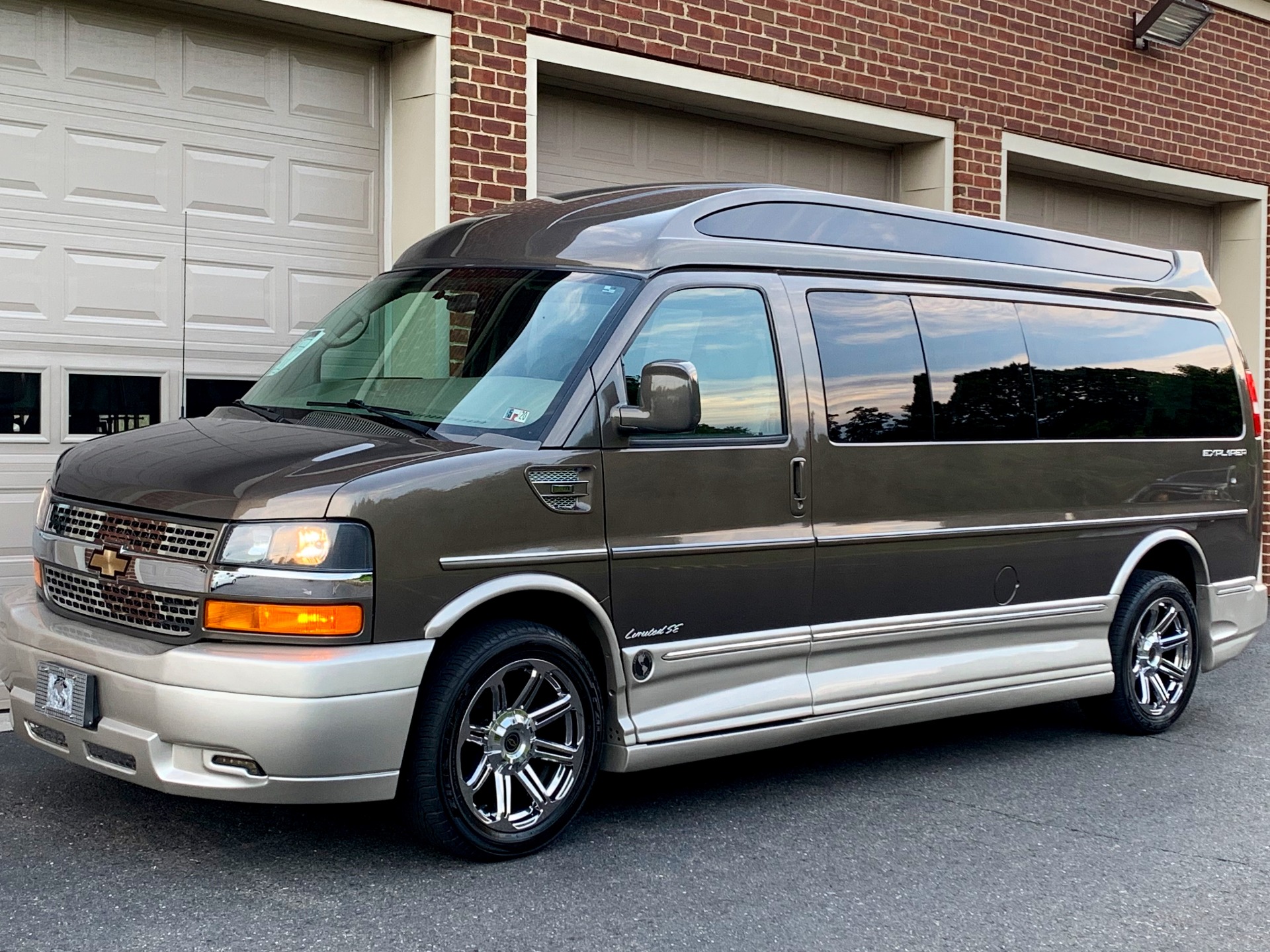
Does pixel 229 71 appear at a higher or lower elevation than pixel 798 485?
higher

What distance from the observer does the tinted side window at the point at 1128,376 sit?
730 cm

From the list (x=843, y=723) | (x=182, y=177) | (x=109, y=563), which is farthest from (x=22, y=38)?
(x=843, y=723)

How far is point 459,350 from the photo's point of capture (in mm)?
5730

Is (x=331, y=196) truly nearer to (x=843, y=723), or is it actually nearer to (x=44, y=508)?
(x=44, y=508)

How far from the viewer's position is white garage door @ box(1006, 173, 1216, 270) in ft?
43.1

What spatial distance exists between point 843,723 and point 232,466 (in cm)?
267

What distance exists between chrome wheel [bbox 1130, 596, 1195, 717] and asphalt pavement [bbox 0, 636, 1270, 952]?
0.85 m

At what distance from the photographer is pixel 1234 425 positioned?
27.4 ft

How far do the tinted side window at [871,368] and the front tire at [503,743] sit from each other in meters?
1.63

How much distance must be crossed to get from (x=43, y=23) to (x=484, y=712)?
15.6 feet

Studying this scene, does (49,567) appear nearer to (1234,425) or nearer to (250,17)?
(250,17)

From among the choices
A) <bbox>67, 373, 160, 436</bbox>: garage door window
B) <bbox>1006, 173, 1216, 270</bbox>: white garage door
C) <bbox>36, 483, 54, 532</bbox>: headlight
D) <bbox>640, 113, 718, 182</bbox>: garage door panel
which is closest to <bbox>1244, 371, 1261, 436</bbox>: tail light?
<bbox>640, 113, 718, 182</bbox>: garage door panel

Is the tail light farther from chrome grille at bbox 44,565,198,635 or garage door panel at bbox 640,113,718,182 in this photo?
chrome grille at bbox 44,565,198,635

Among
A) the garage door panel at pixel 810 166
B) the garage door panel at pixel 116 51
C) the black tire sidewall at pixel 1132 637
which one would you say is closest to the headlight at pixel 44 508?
the garage door panel at pixel 116 51
